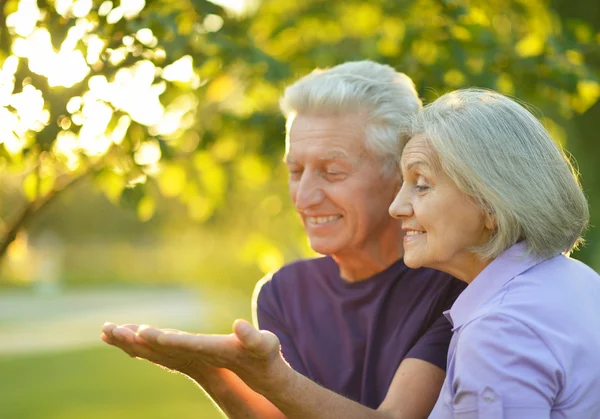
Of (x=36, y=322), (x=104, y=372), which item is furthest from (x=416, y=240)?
(x=36, y=322)

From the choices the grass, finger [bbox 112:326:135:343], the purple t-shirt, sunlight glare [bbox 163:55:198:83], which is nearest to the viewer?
finger [bbox 112:326:135:343]

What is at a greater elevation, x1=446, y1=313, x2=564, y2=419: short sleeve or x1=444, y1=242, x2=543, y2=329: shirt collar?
x1=444, y1=242, x2=543, y2=329: shirt collar

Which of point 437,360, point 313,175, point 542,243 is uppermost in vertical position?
point 313,175

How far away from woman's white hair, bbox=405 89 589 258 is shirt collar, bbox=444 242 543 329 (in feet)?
0.06

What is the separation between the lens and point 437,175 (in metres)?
2.27

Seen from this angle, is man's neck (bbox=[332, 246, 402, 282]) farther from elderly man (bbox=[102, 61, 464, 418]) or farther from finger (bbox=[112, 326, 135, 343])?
finger (bbox=[112, 326, 135, 343])

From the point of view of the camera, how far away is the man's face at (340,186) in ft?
9.39

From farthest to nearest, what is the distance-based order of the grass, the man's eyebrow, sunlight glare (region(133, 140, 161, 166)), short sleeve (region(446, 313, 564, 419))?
the grass, sunlight glare (region(133, 140, 161, 166)), the man's eyebrow, short sleeve (region(446, 313, 564, 419))

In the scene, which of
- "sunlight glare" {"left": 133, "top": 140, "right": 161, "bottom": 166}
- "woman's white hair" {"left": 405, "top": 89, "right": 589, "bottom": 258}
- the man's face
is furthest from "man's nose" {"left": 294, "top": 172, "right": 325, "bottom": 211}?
"sunlight glare" {"left": 133, "top": 140, "right": 161, "bottom": 166}

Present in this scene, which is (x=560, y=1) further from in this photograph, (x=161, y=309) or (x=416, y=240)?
(x=161, y=309)

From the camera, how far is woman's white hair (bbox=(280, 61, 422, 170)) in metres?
2.86

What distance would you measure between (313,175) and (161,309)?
1607 centimetres

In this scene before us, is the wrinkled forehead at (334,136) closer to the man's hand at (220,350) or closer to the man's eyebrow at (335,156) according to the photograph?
the man's eyebrow at (335,156)

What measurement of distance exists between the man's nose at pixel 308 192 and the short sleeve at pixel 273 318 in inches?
15.4
